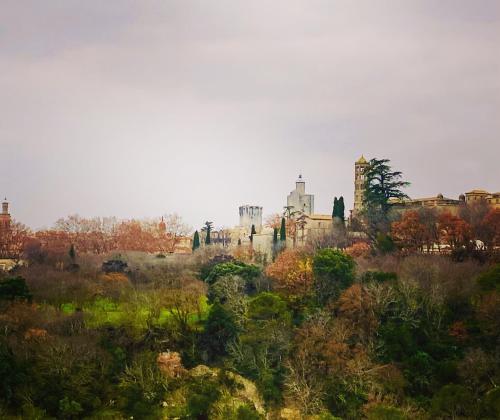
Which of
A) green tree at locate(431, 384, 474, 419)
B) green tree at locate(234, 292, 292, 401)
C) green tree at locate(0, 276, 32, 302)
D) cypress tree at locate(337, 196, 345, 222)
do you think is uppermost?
cypress tree at locate(337, 196, 345, 222)

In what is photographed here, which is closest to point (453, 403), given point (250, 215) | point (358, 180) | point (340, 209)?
point (340, 209)

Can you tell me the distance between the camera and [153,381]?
89.3 ft

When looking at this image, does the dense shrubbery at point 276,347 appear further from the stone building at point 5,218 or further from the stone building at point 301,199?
the stone building at point 301,199

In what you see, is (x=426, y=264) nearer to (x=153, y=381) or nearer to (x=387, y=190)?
(x=153, y=381)

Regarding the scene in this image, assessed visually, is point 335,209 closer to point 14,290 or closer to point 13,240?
point 14,290

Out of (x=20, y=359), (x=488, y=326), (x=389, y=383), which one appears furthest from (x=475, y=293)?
(x=20, y=359)

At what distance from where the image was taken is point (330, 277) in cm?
3253

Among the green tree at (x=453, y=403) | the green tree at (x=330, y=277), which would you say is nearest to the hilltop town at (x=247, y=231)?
the green tree at (x=330, y=277)

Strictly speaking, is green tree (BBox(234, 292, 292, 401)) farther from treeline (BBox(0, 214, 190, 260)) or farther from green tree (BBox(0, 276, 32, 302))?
treeline (BBox(0, 214, 190, 260))

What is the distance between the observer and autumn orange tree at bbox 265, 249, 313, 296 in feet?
108

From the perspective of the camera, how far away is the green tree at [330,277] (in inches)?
1273

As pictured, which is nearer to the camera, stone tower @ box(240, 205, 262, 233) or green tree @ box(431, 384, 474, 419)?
green tree @ box(431, 384, 474, 419)

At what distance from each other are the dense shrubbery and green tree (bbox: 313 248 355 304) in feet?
0.16

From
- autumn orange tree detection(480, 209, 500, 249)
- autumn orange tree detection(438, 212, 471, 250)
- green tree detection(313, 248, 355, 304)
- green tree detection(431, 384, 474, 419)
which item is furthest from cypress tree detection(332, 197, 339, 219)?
green tree detection(431, 384, 474, 419)
